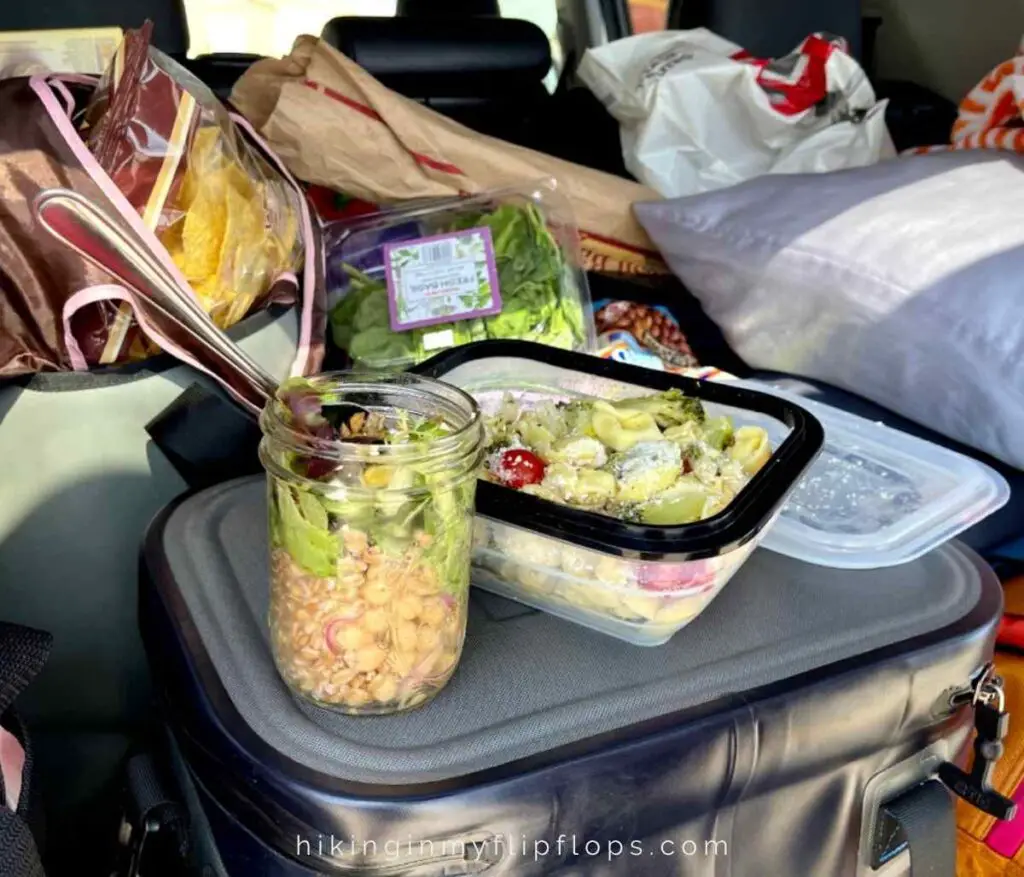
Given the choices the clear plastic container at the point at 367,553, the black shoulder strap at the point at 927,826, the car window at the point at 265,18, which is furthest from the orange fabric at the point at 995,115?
the car window at the point at 265,18

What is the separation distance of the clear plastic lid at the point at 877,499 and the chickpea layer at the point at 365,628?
249 millimetres

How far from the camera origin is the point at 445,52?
136 centimetres

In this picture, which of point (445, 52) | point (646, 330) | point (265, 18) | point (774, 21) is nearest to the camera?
point (646, 330)

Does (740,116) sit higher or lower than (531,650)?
higher

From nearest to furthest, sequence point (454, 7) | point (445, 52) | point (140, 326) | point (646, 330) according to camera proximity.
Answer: point (140, 326) < point (646, 330) < point (445, 52) < point (454, 7)

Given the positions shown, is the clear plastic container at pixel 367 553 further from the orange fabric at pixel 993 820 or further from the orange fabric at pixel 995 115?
the orange fabric at pixel 995 115

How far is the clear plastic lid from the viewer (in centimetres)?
64

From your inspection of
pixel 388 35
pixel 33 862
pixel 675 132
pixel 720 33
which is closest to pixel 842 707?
pixel 33 862

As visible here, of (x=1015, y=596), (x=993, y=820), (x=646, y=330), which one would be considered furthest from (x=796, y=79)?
(x=993, y=820)

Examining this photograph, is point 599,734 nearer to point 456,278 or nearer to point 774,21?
point 456,278

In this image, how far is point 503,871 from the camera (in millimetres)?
499

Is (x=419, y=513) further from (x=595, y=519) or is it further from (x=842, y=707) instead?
(x=842, y=707)

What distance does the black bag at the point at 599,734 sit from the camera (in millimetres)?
476

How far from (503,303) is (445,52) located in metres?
0.54
